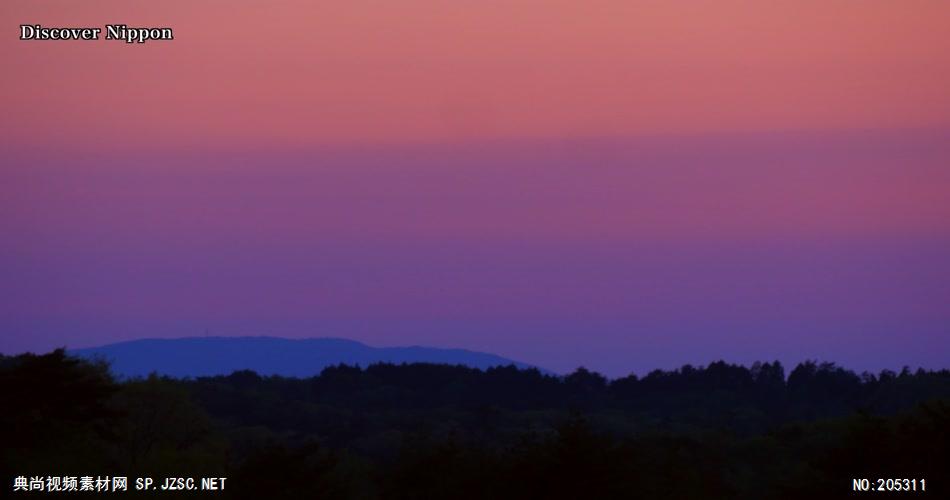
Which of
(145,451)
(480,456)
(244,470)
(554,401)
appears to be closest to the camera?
(244,470)

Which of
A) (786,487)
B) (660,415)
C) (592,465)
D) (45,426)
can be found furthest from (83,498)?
(660,415)

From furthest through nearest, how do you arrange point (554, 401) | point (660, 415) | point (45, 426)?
point (554, 401) < point (660, 415) < point (45, 426)

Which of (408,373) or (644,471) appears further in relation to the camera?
(408,373)

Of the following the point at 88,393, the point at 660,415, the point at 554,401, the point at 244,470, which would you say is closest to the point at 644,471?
the point at 244,470

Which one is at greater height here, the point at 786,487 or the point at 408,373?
the point at 408,373

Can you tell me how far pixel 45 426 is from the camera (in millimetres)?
32938

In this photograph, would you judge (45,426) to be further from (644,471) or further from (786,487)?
(786,487)

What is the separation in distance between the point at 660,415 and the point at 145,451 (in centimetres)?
10802

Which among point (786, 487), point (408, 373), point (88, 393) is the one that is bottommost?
point (786, 487)

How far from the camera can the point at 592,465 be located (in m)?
34.6

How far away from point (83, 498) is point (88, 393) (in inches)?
338

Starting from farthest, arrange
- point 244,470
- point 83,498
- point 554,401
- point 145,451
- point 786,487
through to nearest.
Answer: point 554,401 → point 145,451 → point 786,487 → point 244,470 → point 83,498

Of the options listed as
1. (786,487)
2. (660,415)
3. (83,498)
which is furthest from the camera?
(660,415)

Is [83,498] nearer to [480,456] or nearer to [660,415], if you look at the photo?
[480,456]
